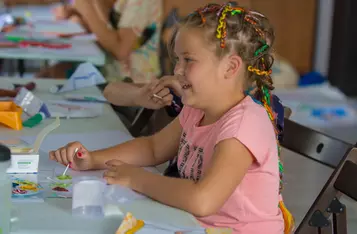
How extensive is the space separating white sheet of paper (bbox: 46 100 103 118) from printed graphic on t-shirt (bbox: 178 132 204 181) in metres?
0.65

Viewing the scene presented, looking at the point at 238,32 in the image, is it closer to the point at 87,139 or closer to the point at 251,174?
the point at 251,174

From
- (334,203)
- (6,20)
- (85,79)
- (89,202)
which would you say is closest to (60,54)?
(85,79)

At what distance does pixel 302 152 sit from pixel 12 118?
84cm

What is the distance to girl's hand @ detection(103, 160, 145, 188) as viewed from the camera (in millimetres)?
1575

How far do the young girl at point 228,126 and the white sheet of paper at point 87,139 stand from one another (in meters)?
0.28

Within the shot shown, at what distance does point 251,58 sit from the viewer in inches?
64.3

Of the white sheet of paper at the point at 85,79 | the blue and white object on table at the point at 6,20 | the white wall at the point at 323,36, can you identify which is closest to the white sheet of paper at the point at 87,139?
the white sheet of paper at the point at 85,79

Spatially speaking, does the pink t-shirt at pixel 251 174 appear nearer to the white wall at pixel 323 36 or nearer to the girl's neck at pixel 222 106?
the girl's neck at pixel 222 106

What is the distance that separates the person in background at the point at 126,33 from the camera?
13.1 feet

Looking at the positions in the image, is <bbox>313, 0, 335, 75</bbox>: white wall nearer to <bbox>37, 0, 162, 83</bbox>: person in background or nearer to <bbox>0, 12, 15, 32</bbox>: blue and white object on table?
<bbox>37, 0, 162, 83</bbox>: person in background

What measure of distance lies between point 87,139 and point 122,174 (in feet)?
1.60

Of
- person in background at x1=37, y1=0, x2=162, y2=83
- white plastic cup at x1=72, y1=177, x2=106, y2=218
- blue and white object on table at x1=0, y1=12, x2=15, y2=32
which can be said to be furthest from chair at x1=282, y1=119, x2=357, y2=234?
blue and white object on table at x1=0, y1=12, x2=15, y2=32

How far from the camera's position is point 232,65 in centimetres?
163

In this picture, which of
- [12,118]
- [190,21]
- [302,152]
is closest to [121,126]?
[12,118]
